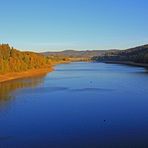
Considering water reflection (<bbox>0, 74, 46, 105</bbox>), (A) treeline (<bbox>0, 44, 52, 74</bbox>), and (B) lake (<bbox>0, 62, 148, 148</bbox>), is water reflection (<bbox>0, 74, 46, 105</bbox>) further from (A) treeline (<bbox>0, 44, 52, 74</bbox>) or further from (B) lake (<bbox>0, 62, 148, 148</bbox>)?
(A) treeline (<bbox>0, 44, 52, 74</bbox>)

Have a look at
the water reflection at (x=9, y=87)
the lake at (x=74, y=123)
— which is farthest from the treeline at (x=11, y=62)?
the lake at (x=74, y=123)

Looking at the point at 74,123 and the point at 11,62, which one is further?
the point at 11,62

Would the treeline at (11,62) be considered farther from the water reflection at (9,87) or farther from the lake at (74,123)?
the lake at (74,123)

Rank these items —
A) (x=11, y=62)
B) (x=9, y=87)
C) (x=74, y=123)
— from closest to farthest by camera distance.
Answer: (x=74, y=123) < (x=9, y=87) < (x=11, y=62)

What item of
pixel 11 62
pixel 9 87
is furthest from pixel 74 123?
pixel 11 62

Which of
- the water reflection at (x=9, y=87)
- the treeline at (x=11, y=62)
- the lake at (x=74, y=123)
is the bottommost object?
the water reflection at (x=9, y=87)

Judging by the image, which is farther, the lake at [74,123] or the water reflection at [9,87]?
the water reflection at [9,87]

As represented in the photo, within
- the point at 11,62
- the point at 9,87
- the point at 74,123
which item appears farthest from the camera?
the point at 11,62

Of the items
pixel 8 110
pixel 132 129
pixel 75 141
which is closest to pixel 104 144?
pixel 75 141

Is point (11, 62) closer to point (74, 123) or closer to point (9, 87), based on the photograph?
point (9, 87)

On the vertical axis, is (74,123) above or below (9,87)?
above

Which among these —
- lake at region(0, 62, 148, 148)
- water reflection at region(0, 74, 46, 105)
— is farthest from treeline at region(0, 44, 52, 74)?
lake at region(0, 62, 148, 148)

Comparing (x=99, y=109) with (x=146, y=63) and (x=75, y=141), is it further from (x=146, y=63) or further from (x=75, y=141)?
(x=146, y=63)

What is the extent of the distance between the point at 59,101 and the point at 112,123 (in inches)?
456
